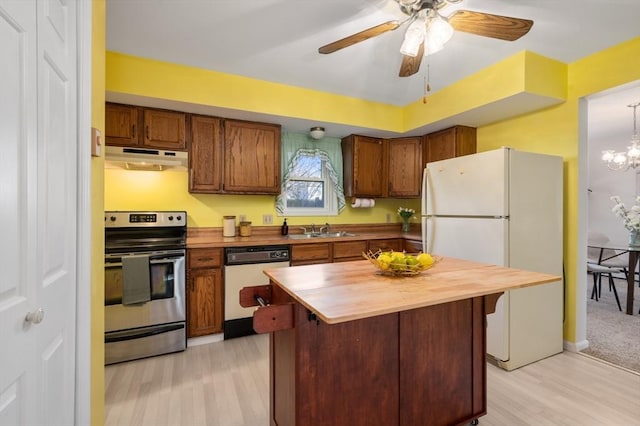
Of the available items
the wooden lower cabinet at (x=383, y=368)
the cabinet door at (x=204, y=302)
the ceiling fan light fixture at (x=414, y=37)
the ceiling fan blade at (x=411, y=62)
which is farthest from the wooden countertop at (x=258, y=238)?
the ceiling fan light fixture at (x=414, y=37)

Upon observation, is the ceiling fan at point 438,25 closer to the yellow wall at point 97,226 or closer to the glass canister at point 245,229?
the yellow wall at point 97,226

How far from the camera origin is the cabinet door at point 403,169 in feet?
12.6

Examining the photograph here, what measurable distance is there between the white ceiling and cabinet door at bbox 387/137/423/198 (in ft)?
3.33

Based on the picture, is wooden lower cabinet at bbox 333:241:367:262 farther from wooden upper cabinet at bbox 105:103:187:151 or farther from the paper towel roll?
wooden upper cabinet at bbox 105:103:187:151

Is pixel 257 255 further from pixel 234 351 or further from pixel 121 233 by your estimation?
pixel 121 233

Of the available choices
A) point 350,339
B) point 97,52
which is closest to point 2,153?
point 97,52

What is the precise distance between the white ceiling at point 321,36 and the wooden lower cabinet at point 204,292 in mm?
1688

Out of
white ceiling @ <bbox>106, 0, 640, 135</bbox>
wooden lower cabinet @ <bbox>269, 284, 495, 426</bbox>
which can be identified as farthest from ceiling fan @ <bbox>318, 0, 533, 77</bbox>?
wooden lower cabinet @ <bbox>269, 284, 495, 426</bbox>

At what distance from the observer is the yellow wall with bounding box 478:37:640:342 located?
2.29 m

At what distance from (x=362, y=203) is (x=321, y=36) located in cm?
221

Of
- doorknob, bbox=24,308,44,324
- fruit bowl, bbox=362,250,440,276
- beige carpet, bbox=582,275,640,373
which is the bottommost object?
beige carpet, bbox=582,275,640,373

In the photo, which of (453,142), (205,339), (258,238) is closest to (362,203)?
(453,142)

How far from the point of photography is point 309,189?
384 cm

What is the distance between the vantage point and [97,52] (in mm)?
1309
